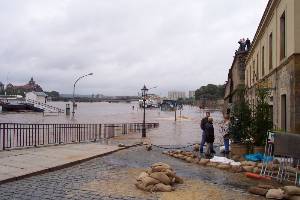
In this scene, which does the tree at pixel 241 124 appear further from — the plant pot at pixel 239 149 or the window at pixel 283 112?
the window at pixel 283 112

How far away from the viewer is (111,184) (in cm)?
1005

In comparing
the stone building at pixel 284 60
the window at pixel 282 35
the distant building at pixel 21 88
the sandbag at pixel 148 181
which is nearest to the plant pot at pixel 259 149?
the stone building at pixel 284 60

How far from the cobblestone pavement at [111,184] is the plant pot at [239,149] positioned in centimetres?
280

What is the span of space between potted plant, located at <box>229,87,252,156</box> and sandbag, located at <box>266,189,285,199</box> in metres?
6.70

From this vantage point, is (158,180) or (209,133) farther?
(209,133)

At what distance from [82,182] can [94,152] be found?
17.9ft

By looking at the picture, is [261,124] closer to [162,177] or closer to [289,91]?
[289,91]

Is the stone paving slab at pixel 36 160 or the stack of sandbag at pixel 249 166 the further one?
the stack of sandbag at pixel 249 166

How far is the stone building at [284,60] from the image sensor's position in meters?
13.4

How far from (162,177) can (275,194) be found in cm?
255

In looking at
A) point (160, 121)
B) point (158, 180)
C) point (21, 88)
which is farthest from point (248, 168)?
point (21, 88)

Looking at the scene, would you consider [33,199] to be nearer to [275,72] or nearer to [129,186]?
[129,186]

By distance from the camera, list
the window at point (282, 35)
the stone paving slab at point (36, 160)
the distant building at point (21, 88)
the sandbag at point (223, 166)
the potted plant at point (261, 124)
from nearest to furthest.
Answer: the stone paving slab at point (36, 160) → the sandbag at point (223, 166) → the potted plant at point (261, 124) → the window at point (282, 35) → the distant building at point (21, 88)

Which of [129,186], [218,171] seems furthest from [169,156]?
[129,186]
